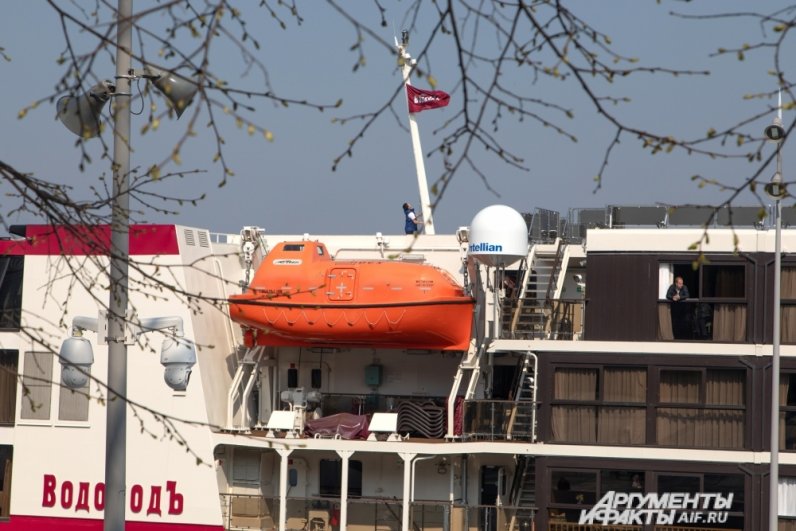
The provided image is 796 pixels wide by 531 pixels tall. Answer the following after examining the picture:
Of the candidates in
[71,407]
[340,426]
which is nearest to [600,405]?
[340,426]

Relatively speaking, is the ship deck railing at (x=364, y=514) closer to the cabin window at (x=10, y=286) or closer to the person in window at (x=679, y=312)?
the person in window at (x=679, y=312)

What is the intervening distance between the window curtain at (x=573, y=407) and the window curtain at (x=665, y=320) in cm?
131

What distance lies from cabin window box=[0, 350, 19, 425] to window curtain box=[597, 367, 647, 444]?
10.8 meters

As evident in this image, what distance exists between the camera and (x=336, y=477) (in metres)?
26.1

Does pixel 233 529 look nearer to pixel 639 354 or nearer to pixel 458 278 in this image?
pixel 458 278

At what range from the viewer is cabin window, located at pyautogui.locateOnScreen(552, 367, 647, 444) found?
934 inches

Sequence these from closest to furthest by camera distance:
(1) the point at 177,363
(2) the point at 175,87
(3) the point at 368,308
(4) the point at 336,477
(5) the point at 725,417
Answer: (2) the point at 175,87 → (1) the point at 177,363 → (5) the point at 725,417 → (3) the point at 368,308 → (4) the point at 336,477

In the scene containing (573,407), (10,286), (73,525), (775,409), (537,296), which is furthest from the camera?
(10,286)

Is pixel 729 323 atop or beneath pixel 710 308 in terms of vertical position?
Result: beneath

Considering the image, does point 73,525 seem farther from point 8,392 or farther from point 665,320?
point 665,320

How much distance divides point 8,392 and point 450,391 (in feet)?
27.1

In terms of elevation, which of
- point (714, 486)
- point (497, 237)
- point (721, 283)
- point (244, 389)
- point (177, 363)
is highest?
point (497, 237)

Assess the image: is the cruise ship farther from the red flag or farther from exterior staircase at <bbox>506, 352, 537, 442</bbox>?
the red flag

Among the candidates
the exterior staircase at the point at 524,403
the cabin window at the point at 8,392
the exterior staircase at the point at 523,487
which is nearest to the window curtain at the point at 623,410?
the exterior staircase at the point at 524,403
